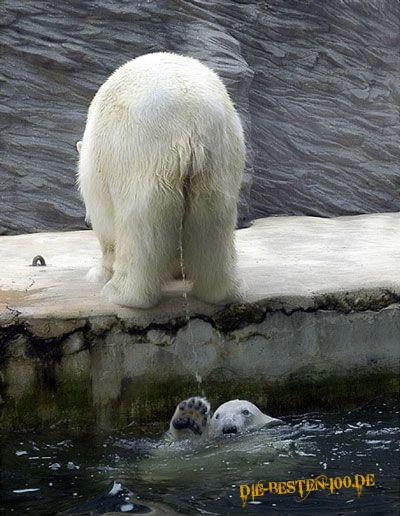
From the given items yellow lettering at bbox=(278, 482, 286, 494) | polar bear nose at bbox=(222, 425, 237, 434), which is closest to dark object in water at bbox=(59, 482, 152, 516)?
yellow lettering at bbox=(278, 482, 286, 494)

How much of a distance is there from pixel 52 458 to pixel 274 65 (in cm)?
534

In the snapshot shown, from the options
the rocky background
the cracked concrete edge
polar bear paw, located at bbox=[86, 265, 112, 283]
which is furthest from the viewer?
the rocky background

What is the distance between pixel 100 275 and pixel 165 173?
1086 millimetres

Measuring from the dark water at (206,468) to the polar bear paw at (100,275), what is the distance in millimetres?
923

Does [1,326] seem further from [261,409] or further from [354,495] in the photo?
[354,495]

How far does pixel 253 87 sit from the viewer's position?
9.13 metres

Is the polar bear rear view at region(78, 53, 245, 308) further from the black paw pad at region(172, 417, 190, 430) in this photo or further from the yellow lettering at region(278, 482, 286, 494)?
the yellow lettering at region(278, 482, 286, 494)

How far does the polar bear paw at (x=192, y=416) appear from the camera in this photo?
184 inches

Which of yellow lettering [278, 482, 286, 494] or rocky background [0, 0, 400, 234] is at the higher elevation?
rocky background [0, 0, 400, 234]

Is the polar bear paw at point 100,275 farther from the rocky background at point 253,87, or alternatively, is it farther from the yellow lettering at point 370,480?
the rocky background at point 253,87

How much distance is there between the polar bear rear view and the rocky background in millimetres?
3353

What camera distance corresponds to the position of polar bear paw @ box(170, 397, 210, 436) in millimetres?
4680

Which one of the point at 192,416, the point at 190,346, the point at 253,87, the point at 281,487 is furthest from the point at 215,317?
the point at 253,87

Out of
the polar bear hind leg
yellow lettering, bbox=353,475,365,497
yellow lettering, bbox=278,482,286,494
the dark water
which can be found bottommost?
the dark water
